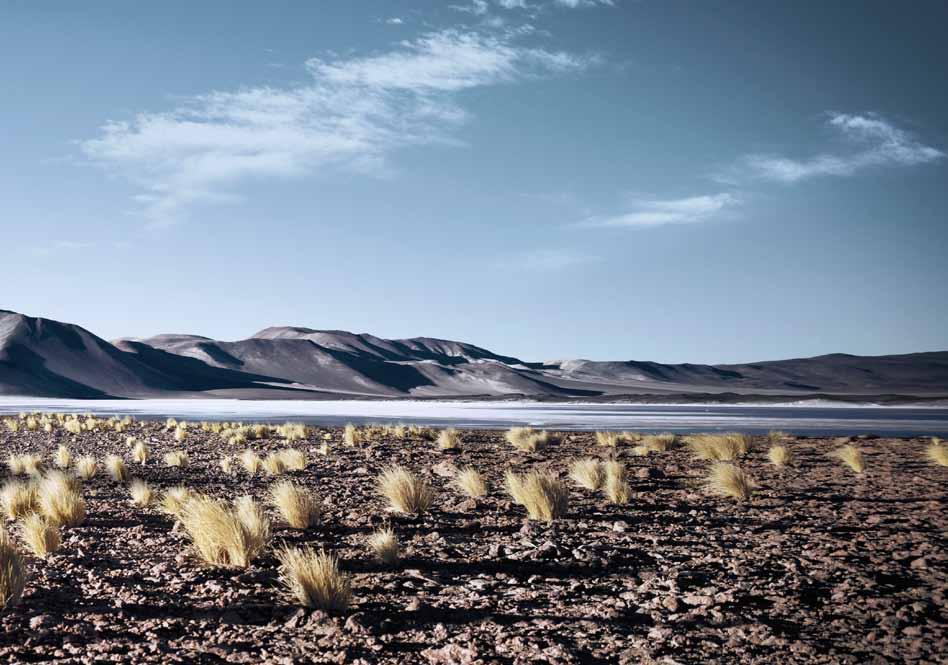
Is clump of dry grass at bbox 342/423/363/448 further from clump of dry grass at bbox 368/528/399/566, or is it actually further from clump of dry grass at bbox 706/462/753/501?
clump of dry grass at bbox 368/528/399/566

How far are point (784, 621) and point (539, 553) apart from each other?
2.43 m

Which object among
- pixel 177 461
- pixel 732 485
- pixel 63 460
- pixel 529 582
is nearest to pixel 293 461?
pixel 177 461

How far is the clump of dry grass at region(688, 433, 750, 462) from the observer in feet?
54.0

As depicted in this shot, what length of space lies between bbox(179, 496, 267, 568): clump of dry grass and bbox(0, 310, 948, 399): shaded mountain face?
376ft

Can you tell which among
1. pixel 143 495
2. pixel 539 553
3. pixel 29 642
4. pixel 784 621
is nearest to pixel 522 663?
pixel 784 621

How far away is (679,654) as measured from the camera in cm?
471

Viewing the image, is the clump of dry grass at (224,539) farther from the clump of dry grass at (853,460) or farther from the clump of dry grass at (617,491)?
the clump of dry grass at (853,460)

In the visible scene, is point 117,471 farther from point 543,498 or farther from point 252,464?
point 543,498

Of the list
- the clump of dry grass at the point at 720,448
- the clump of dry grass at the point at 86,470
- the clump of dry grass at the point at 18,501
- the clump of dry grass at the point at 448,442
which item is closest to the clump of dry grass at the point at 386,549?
the clump of dry grass at the point at 18,501

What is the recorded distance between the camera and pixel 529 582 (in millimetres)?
6410

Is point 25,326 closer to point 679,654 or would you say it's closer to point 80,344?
point 80,344

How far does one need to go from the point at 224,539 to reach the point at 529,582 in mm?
2612

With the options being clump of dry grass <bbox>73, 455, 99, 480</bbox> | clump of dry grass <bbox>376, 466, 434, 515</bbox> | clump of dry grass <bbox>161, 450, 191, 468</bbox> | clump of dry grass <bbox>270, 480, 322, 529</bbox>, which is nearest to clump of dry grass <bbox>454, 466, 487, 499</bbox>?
clump of dry grass <bbox>376, 466, 434, 515</bbox>

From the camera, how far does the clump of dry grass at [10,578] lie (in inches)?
221
